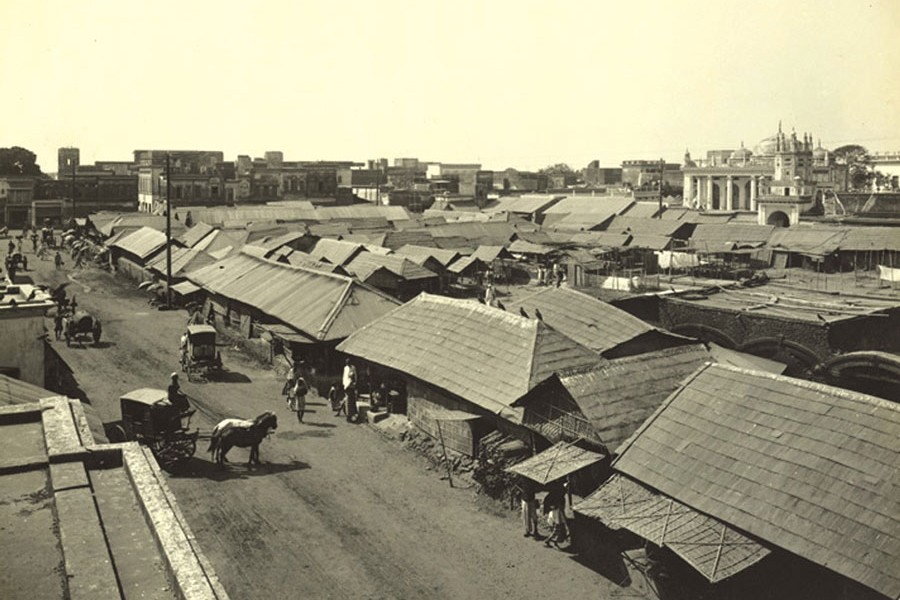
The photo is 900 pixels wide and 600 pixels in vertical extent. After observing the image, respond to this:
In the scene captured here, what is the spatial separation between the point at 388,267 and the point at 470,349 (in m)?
21.3

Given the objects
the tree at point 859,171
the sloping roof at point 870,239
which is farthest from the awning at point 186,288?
the tree at point 859,171

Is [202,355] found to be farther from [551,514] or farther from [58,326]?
[551,514]

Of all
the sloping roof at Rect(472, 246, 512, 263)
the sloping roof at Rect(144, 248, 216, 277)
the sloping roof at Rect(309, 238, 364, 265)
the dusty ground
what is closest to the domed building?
the sloping roof at Rect(472, 246, 512, 263)

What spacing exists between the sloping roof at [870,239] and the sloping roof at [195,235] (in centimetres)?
4328

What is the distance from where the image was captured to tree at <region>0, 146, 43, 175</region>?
11444 centimetres

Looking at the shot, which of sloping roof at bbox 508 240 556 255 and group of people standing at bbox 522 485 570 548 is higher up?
sloping roof at bbox 508 240 556 255

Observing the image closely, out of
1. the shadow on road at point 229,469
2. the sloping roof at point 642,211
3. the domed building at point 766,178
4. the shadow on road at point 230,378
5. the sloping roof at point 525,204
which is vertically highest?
the domed building at point 766,178

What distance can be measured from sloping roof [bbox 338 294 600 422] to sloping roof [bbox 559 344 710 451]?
1.57 metres

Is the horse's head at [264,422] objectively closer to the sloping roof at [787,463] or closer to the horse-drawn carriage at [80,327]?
the sloping roof at [787,463]

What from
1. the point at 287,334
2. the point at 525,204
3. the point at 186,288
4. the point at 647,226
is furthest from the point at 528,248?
the point at 525,204

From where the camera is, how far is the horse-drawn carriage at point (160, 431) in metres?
19.3

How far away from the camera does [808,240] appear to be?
55875 mm

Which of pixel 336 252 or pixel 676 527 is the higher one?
pixel 336 252

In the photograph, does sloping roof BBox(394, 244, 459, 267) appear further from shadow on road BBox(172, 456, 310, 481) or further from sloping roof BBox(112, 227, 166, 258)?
shadow on road BBox(172, 456, 310, 481)
